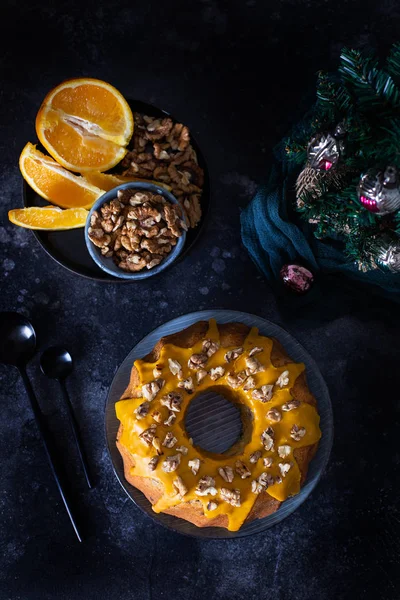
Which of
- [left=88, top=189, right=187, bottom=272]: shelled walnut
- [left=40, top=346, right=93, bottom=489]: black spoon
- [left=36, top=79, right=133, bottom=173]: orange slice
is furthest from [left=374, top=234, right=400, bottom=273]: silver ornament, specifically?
[left=40, top=346, right=93, bottom=489]: black spoon

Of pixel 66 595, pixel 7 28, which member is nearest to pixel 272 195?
pixel 7 28

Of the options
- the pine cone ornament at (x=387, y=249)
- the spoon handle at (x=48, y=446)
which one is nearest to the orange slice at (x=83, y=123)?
the spoon handle at (x=48, y=446)

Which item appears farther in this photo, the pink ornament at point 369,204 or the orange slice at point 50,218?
the orange slice at point 50,218

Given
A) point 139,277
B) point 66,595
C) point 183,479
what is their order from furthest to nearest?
point 66,595 < point 139,277 < point 183,479

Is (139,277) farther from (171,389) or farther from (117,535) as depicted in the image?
(117,535)

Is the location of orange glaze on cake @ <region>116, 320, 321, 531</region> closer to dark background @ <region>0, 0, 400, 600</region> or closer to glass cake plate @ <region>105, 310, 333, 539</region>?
glass cake plate @ <region>105, 310, 333, 539</region>

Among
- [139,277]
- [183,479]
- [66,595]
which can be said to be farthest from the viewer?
[66,595]

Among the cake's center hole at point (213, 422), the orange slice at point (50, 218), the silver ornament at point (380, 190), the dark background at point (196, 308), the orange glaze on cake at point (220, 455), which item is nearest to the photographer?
the silver ornament at point (380, 190)

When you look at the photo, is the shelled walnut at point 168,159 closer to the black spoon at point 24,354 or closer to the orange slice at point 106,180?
the orange slice at point 106,180
